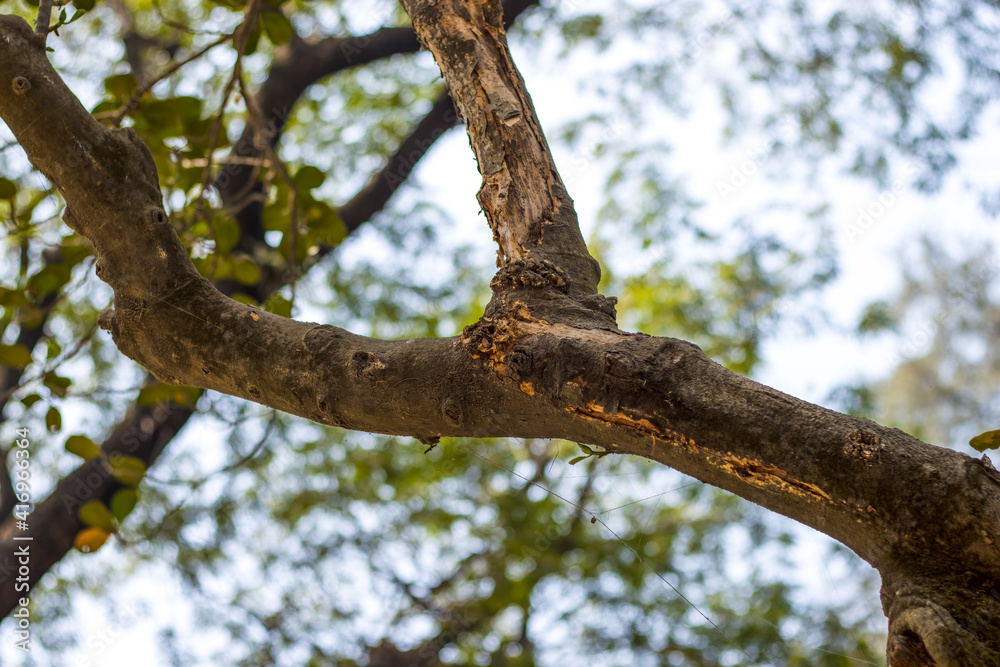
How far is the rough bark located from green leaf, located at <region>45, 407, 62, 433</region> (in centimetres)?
103

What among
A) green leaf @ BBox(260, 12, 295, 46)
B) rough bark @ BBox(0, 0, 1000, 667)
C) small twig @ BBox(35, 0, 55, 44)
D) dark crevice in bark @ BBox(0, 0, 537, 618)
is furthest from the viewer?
dark crevice in bark @ BBox(0, 0, 537, 618)

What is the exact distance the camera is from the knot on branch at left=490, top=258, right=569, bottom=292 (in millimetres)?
1220

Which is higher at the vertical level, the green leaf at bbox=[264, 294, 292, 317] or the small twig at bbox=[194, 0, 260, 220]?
the small twig at bbox=[194, 0, 260, 220]

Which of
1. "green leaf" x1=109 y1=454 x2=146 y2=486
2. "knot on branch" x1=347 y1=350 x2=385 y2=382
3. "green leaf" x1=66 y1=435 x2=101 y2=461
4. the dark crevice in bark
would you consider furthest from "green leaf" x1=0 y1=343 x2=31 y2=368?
"knot on branch" x1=347 y1=350 x2=385 y2=382

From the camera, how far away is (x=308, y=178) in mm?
2420

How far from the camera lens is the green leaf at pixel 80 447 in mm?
2205

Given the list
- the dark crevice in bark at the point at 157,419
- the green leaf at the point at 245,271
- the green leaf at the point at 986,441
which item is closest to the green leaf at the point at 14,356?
the green leaf at the point at 245,271

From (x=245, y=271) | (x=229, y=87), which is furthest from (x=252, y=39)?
(x=245, y=271)

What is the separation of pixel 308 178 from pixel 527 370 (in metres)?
1.60

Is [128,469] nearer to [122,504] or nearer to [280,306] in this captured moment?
[122,504]

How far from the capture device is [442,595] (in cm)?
475

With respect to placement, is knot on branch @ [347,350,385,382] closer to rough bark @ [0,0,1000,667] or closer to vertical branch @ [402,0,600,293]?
rough bark @ [0,0,1000,667]

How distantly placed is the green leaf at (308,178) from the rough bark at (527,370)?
854mm

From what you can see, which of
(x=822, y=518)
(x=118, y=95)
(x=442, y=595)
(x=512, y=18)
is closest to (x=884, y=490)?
(x=822, y=518)
